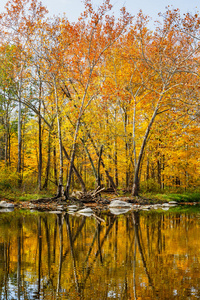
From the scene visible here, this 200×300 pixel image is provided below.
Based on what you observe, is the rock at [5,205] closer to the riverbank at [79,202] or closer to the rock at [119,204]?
the riverbank at [79,202]

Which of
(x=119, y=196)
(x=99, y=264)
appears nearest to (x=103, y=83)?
(x=119, y=196)

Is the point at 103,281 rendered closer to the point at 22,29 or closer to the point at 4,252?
the point at 4,252

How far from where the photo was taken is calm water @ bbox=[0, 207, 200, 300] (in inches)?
128

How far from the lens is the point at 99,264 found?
4430 mm

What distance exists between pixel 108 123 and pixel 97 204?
5581 millimetres

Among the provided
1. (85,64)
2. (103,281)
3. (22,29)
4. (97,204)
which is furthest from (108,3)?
(103,281)

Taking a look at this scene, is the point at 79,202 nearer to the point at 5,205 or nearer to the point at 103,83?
the point at 5,205

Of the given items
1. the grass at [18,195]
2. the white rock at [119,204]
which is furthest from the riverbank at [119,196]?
the white rock at [119,204]

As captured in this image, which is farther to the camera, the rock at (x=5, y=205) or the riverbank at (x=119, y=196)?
the riverbank at (x=119, y=196)

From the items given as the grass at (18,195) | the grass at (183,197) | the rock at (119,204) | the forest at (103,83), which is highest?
the forest at (103,83)

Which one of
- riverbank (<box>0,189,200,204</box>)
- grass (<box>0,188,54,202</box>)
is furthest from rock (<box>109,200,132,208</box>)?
grass (<box>0,188,54,202</box>)

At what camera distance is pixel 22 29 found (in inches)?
655

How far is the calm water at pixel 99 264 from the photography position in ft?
10.7

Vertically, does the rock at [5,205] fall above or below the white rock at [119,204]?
above
